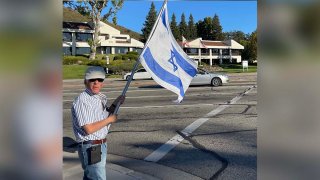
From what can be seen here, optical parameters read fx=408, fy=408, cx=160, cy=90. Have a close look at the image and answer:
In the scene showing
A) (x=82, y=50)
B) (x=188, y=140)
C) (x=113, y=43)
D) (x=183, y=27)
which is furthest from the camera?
(x=183, y=27)

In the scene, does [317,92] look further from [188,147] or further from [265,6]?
[188,147]

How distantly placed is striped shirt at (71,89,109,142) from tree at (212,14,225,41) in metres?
111

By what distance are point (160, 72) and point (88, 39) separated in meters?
65.2

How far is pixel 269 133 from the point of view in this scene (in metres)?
2.28

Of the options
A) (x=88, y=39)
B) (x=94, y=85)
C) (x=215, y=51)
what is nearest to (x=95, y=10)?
(x=88, y=39)

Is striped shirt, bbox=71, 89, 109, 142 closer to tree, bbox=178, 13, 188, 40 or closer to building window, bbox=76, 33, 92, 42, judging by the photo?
building window, bbox=76, 33, 92, 42

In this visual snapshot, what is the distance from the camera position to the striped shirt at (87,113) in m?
3.54

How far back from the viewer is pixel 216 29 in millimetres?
113312

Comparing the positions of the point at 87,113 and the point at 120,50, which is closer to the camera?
the point at 87,113

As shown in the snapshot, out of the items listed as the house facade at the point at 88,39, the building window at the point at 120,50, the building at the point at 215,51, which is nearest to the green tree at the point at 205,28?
the building at the point at 215,51

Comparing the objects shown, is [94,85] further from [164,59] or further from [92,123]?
[164,59]

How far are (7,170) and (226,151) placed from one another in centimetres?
587

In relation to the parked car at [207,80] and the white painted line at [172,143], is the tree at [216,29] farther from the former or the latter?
the white painted line at [172,143]

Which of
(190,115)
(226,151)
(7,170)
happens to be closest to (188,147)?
(226,151)
